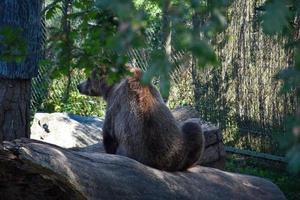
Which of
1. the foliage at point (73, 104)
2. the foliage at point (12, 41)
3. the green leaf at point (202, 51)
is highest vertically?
the foliage at point (12, 41)

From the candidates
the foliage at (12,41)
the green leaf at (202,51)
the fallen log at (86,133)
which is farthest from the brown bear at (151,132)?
the green leaf at (202,51)

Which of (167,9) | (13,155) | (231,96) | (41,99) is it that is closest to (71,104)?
(41,99)

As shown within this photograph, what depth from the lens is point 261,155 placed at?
10617 mm

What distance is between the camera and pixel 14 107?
6754mm

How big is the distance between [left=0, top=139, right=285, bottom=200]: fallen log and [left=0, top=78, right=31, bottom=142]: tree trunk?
54.5 inches

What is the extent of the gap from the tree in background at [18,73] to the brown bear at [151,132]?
1.06 meters

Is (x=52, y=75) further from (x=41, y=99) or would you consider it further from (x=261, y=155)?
(x=41, y=99)

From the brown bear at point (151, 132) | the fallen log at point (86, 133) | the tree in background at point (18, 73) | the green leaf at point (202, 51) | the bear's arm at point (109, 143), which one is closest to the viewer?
the green leaf at point (202, 51)

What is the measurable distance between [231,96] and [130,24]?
31.4ft

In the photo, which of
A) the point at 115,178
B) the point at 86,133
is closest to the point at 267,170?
the point at 86,133

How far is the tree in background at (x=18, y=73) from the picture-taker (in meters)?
6.19

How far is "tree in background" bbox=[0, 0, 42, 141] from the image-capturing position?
619 cm

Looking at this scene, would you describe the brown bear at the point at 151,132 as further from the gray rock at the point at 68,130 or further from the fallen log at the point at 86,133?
the gray rock at the point at 68,130

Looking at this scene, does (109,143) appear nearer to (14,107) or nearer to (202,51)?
(14,107)
